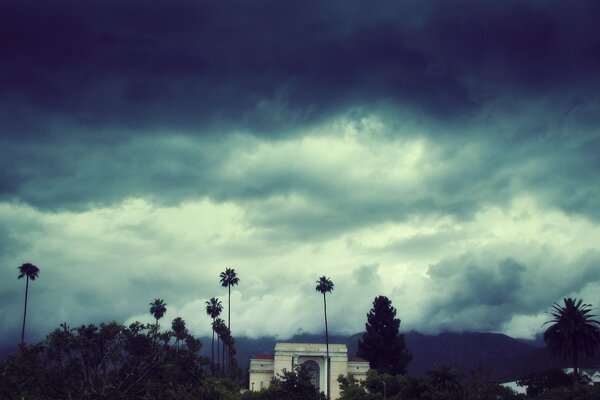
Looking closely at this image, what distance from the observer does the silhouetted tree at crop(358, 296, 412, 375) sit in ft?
322

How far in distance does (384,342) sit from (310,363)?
15.6m

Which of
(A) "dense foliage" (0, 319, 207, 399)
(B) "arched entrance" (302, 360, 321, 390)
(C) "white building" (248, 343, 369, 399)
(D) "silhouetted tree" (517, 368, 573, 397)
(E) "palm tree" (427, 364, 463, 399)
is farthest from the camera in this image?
(B) "arched entrance" (302, 360, 321, 390)

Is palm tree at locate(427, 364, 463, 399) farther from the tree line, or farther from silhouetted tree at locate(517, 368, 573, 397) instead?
silhouetted tree at locate(517, 368, 573, 397)

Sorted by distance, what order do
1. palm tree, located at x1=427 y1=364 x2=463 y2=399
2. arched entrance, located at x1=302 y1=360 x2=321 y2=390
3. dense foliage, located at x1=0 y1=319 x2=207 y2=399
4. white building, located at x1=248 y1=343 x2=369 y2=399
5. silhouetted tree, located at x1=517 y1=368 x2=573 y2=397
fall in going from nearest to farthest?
dense foliage, located at x1=0 y1=319 x2=207 y2=399, palm tree, located at x1=427 y1=364 x2=463 y2=399, silhouetted tree, located at x1=517 y1=368 x2=573 y2=397, white building, located at x1=248 y1=343 x2=369 y2=399, arched entrance, located at x1=302 y1=360 x2=321 y2=390

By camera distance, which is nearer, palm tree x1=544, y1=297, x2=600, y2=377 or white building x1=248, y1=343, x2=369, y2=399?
palm tree x1=544, y1=297, x2=600, y2=377

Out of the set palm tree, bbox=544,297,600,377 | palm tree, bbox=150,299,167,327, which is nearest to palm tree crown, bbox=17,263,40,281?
palm tree, bbox=150,299,167,327

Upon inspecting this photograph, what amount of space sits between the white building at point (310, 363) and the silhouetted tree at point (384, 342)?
2843 millimetres

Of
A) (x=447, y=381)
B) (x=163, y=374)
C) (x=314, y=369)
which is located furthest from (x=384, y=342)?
(x=163, y=374)

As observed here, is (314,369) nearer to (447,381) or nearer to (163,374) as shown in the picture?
(447,381)

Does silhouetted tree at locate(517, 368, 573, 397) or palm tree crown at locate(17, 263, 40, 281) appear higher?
palm tree crown at locate(17, 263, 40, 281)

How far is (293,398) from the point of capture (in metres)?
64.9

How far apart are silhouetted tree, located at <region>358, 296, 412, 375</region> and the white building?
2843 mm

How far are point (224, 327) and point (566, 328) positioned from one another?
71164 mm

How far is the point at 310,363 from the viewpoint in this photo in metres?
102
